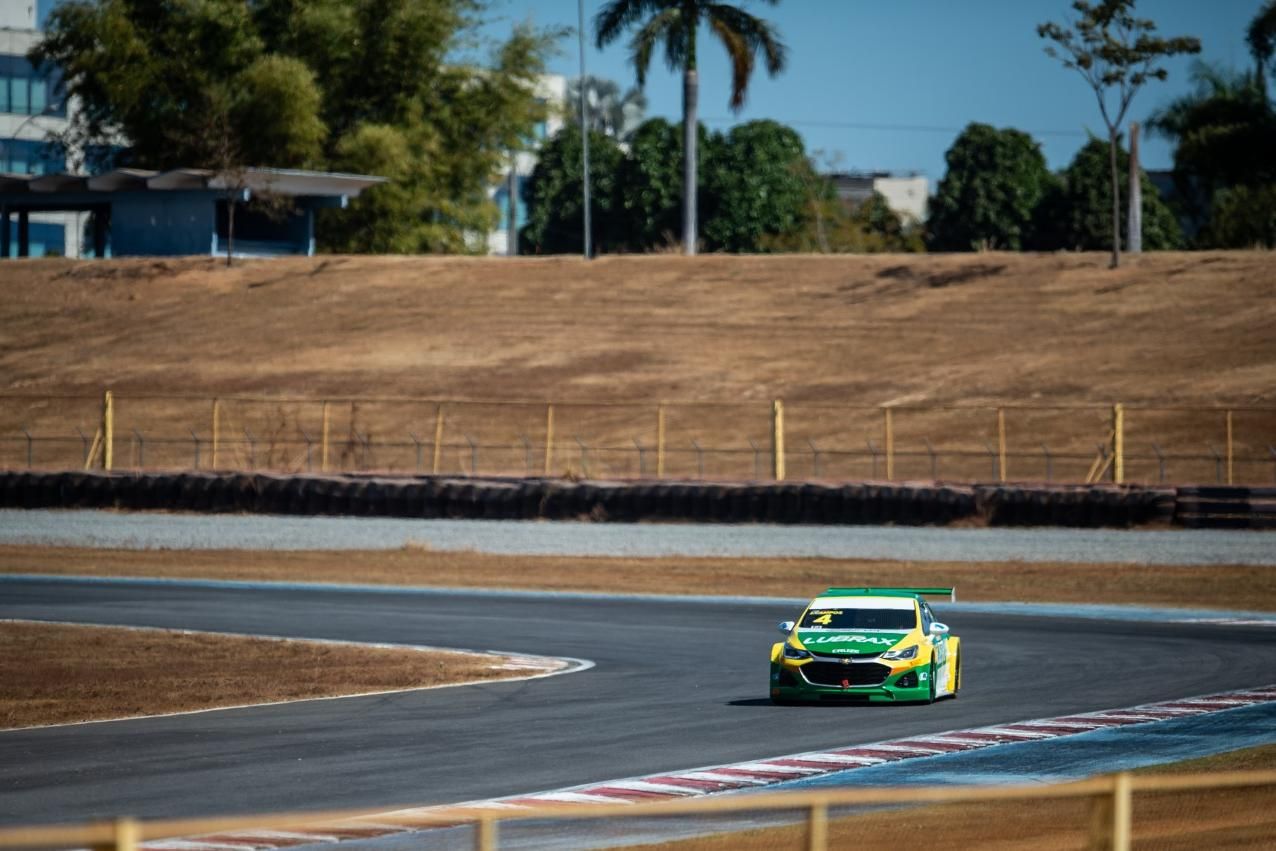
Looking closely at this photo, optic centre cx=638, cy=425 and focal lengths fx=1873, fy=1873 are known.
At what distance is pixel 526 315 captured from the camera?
58.8 meters

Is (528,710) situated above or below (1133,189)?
below

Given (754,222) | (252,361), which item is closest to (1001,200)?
(754,222)

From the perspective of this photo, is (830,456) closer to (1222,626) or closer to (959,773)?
(1222,626)

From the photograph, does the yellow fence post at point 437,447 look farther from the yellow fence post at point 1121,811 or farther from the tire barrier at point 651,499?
the yellow fence post at point 1121,811

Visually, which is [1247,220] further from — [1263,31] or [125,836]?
[125,836]

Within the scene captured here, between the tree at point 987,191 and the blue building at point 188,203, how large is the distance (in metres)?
40.0

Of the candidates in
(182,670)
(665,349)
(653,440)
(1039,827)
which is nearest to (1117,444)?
(653,440)

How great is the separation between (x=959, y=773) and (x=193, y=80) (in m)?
67.8

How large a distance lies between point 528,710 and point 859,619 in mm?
3641

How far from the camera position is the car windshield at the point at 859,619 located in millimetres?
19141

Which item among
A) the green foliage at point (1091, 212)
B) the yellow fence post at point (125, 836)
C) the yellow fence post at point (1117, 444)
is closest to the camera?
the yellow fence post at point (125, 836)

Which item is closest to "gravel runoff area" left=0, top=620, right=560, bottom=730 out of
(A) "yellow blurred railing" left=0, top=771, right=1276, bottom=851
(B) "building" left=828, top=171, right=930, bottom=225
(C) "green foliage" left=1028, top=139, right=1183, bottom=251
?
(A) "yellow blurred railing" left=0, top=771, right=1276, bottom=851

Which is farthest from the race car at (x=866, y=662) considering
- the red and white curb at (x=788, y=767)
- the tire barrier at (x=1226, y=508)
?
the tire barrier at (x=1226, y=508)

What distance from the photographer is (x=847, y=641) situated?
1880 centimetres
